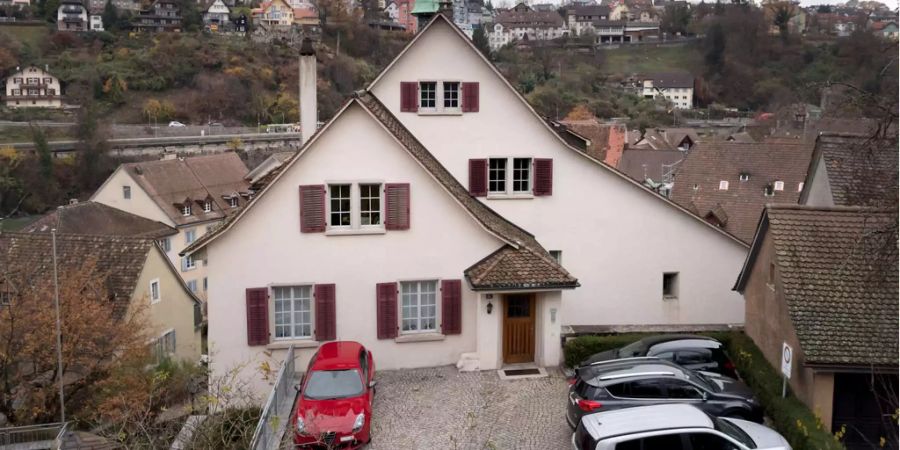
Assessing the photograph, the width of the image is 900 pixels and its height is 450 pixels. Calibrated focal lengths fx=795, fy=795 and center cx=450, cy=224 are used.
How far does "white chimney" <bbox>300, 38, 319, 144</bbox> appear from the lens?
2313 centimetres

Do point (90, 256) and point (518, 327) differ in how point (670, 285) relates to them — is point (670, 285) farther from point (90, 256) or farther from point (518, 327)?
point (90, 256)

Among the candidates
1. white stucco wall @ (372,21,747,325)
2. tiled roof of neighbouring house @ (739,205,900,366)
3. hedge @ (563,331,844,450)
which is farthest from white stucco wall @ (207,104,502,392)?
tiled roof of neighbouring house @ (739,205,900,366)

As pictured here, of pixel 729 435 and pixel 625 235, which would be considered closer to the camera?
pixel 729 435

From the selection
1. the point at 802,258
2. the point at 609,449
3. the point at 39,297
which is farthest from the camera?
the point at 39,297

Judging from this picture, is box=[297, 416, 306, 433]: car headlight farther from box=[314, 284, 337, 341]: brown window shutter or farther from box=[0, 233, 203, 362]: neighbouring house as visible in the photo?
box=[0, 233, 203, 362]: neighbouring house

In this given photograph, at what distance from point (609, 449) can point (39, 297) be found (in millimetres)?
20589

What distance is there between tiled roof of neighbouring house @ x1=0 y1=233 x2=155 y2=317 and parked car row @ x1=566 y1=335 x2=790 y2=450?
69.3 feet

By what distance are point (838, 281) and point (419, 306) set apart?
9644 mm

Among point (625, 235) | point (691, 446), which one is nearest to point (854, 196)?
point (625, 235)

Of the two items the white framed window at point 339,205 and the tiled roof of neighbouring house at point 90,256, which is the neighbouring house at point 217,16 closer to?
the tiled roof of neighbouring house at point 90,256

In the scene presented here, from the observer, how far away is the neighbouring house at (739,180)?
4125 centimetres

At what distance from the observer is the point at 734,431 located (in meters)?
13.4

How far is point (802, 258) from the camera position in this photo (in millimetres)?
17047

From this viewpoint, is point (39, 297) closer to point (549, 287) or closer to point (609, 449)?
point (549, 287)
